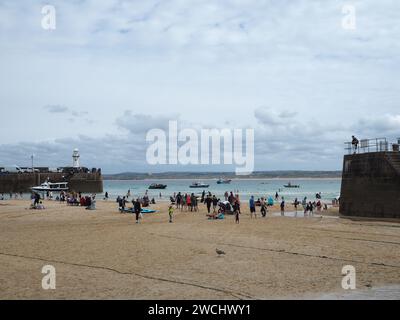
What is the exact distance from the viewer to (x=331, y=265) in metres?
13.3

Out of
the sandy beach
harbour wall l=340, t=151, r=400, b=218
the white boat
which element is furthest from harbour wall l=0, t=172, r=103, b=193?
harbour wall l=340, t=151, r=400, b=218

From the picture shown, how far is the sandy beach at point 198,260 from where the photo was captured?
1059cm

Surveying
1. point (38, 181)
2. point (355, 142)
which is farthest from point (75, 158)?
point (355, 142)

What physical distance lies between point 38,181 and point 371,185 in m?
66.7

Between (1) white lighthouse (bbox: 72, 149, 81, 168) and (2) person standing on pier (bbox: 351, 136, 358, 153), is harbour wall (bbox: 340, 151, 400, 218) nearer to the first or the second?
(2) person standing on pier (bbox: 351, 136, 358, 153)

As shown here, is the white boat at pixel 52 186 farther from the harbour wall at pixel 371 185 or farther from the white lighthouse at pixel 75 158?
the harbour wall at pixel 371 185

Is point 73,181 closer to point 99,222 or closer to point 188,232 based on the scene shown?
point 99,222

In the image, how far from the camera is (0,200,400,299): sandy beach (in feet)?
34.7

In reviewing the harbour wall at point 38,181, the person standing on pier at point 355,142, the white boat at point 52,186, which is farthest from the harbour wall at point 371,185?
the harbour wall at point 38,181

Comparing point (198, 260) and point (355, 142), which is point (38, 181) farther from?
point (198, 260)

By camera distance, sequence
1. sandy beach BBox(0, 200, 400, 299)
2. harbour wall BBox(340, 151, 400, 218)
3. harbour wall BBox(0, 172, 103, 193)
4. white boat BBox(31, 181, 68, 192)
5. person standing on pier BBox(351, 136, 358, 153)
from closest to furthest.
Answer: sandy beach BBox(0, 200, 400, 299), harbour wall BBox(340, 151, 400, 218), person standing on pier BBox(351, 136, 358, 153), white boat BBox(31, 181, 68, 192), harbour wall BBox(0, 172, 103, 193)

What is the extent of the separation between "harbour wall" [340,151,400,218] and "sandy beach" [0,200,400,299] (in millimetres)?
1925
